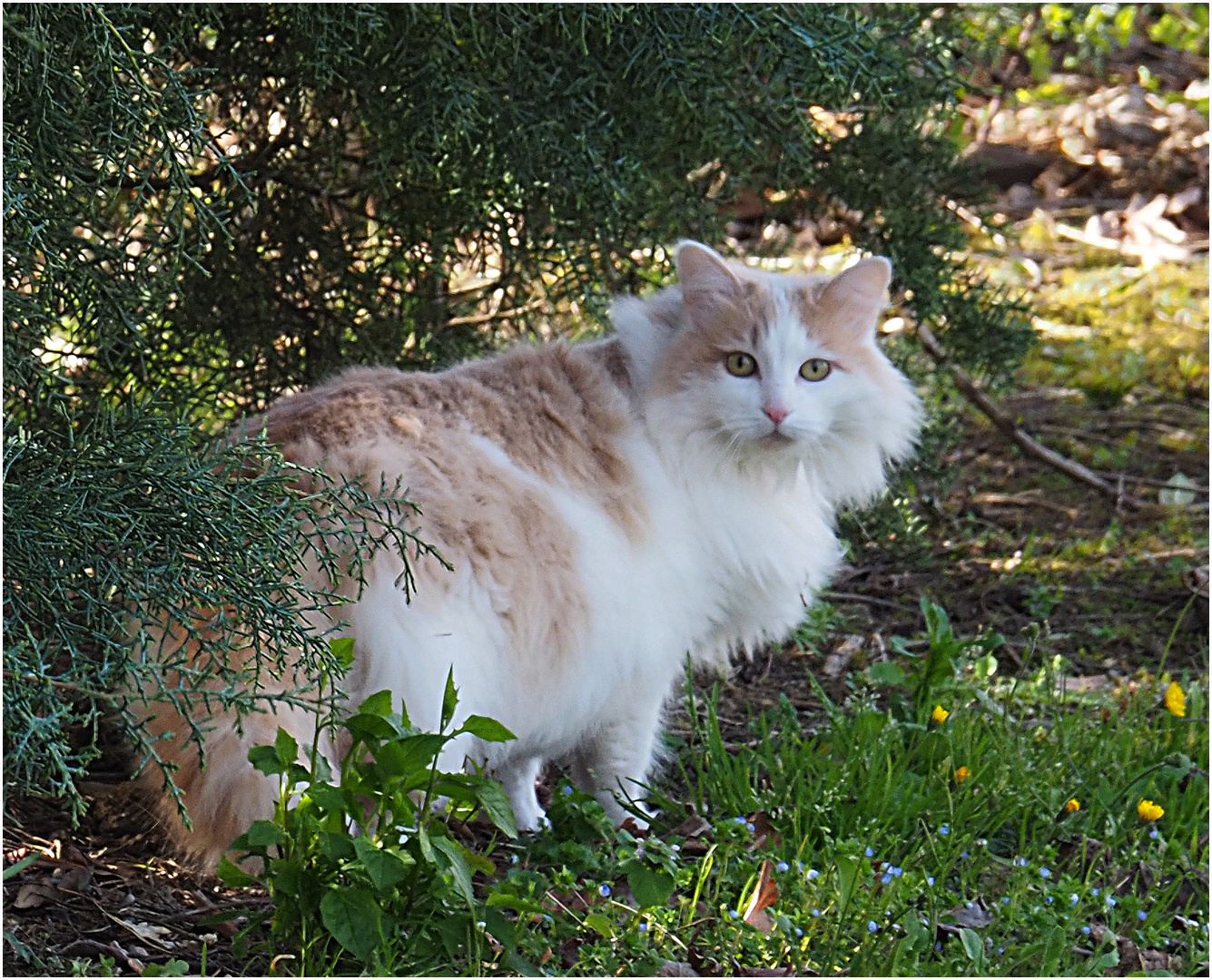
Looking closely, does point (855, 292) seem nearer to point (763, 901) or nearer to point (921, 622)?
point (763, 901)

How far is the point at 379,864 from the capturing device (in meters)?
1.68

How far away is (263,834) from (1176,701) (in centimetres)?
205

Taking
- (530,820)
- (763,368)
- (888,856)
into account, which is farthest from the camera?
(530,820)

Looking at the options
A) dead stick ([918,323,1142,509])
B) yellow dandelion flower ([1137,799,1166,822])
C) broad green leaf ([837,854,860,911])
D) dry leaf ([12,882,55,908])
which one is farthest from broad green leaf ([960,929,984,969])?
dead stick ([918,323,1142,509])

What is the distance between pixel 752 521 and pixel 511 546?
0.61m

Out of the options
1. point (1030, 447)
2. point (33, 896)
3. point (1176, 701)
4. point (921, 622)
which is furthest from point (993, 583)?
point (33, 896)

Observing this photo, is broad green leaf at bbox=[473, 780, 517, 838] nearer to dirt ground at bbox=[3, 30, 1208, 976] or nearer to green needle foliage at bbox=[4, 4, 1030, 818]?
green needle foliage at bbox=[4, 4, 1030, 818]

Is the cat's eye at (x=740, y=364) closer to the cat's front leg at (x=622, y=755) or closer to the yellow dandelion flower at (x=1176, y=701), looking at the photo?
the cat's front leg at (x=622, y=755)

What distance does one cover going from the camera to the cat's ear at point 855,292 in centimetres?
253

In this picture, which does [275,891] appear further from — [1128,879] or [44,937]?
[1128,879]

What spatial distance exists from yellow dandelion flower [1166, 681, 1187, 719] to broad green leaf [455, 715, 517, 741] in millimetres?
1737

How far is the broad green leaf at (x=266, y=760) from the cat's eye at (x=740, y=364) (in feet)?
3.98

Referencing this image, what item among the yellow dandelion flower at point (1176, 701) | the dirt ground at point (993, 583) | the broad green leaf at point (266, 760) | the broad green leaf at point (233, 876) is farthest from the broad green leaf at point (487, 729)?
the yellow dandelion flower at point (1176, 701)

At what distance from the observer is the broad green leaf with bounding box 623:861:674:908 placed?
191 centimetres
